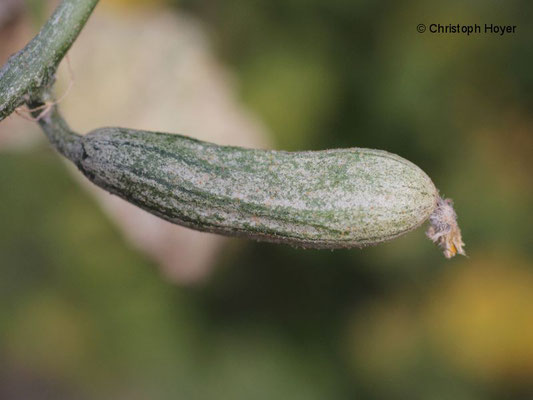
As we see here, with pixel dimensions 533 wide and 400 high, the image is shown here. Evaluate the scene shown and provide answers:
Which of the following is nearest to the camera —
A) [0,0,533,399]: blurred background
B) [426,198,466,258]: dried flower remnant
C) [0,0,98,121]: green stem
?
[0,0,98,121]: green stem

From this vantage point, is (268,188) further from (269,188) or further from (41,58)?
(41,58)

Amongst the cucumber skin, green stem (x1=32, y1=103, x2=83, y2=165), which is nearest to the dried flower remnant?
the cucumber skin

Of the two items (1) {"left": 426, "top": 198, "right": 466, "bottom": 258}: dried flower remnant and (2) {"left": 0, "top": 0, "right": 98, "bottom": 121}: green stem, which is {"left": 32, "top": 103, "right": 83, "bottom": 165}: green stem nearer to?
(2) {"left": 0, "top": 0, "right": 98, "bottom": 121}: green stem

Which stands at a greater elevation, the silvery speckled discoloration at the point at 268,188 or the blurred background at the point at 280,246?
the blurred background at the point at 280,246

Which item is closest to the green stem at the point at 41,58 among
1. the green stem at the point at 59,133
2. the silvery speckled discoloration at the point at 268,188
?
the green stem at the point at 59,133

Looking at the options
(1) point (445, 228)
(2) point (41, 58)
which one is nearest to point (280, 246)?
(1) point (445, 228)

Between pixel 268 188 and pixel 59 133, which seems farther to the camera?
pixel 59 133

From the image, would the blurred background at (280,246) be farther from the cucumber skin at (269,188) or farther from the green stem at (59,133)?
the cucumber skin at (269,188)
